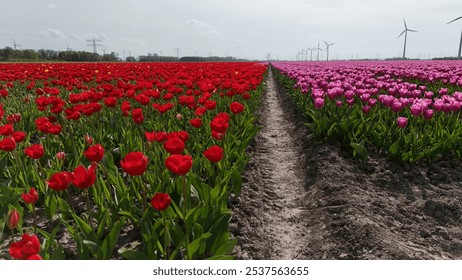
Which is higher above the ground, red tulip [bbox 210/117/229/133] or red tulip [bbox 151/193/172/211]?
red tulip [bbox 210/117/229/133]

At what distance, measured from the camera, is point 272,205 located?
4270 mm

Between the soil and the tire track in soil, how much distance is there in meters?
0.01

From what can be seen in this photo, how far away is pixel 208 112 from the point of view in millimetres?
5961

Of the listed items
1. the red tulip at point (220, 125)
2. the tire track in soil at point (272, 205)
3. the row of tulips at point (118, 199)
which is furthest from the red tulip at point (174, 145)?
the tire track in soil at point (272, 205)

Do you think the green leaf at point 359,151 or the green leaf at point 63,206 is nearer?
the green leaf at point 63,206

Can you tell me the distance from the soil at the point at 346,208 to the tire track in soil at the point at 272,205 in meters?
0.01

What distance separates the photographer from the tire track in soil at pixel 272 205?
329cm

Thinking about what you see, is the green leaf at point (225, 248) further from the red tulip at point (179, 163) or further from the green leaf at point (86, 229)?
the green leaf at point (86, 229)

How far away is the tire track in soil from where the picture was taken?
3.29m

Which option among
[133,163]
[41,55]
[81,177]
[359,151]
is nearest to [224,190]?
[133,163]

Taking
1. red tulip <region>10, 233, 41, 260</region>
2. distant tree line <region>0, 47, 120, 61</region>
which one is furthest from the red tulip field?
distant tree line <region>0, 47, 120, 61</region>

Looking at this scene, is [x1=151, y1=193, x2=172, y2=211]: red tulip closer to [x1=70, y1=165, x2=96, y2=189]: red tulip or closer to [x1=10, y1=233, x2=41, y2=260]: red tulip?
[x1=70, y1=165, x2=96, y2=189]: red tulip

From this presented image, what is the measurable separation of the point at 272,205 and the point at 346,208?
2.96 ft

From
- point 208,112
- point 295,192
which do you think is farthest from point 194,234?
point 208,112
